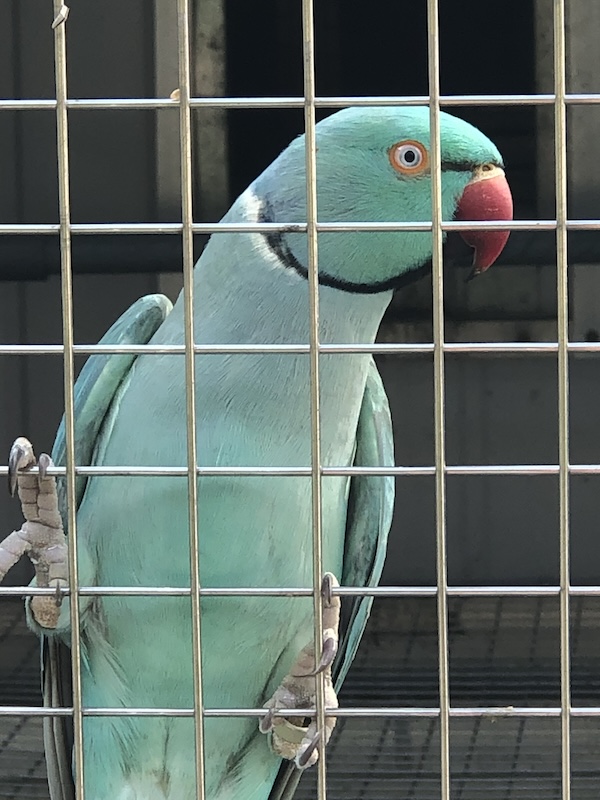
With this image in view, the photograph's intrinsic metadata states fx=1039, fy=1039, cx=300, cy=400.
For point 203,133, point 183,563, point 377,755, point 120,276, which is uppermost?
point 203,133

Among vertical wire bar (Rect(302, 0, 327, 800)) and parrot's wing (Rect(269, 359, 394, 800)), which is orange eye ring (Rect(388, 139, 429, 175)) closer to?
parrot's wing (Rect(269, 359, 394, 800))

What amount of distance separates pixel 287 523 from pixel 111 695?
7.8 inches

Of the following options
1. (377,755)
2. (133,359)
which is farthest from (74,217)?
(377,755)

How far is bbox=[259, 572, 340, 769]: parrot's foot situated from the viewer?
0.50 m

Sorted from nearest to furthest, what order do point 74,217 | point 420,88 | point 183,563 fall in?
1. point 183,563
2. point 420,88
3. point 74,217

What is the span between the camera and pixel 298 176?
2.57 feet

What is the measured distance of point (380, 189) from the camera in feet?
2.50

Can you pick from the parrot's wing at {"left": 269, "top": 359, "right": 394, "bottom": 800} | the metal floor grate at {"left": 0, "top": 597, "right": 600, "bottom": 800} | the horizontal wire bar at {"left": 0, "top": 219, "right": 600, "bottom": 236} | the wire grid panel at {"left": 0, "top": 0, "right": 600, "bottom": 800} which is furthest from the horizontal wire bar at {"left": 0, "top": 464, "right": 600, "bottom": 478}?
the metal floor grate at {"left": 0, "top": 597, "right": 600, "bottom": 800}

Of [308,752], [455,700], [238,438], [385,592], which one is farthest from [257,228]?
[455,700]

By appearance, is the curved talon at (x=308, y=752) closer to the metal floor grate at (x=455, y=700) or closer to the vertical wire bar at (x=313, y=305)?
the vertical wire bar at (x=313, y=305)

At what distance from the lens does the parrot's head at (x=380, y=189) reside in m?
0.73

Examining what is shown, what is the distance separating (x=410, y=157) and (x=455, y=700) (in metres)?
0.85

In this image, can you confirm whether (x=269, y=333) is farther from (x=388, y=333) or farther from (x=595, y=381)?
(x=595, y=381)

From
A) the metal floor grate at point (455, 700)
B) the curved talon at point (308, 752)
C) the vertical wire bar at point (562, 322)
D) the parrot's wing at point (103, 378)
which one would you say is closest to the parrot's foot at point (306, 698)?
the curved talon at point (308, 752)
